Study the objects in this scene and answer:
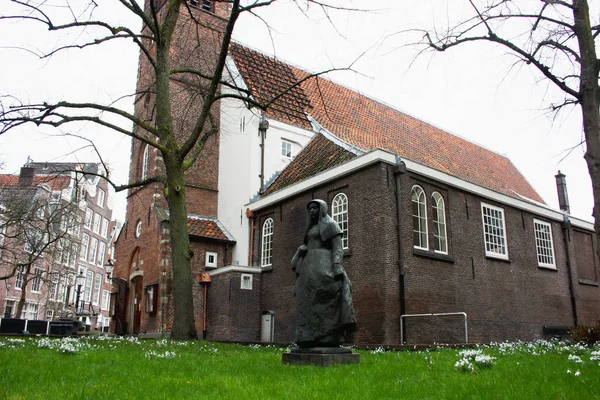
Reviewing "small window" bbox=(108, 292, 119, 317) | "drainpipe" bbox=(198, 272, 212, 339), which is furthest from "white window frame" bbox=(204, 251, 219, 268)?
"small window" bbox=(108, 292, 119, 317)

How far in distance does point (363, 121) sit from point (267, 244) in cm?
777

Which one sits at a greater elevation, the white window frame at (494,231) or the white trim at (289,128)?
the white trim at (289,128)

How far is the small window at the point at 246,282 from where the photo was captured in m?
19.2

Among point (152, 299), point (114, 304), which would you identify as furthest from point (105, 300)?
point (152, 299)

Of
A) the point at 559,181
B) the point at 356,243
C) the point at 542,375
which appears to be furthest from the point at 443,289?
the point at 559,181

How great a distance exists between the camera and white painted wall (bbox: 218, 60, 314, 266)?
21297mm

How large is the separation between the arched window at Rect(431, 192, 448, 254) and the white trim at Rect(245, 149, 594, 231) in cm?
68

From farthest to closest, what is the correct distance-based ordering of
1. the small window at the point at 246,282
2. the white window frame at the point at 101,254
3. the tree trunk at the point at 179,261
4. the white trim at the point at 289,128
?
the white window frame at the point at 101,254 < the white trim at the point at 289,128 < the small window at the point at 246,282 < the tree trunk at the point at 179,261

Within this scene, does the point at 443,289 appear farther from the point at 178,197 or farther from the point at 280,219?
the point at 178,197

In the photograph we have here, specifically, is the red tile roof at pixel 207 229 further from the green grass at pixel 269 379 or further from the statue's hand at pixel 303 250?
the green grass at pixel 269 379

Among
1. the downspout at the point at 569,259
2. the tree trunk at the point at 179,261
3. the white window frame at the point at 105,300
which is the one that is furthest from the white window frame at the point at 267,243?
the white window frame at the point at 105,300

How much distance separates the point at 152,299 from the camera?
66.1ft

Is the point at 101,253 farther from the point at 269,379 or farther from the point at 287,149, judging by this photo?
the point at 269,379

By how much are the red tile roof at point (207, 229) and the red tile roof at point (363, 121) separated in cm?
325
